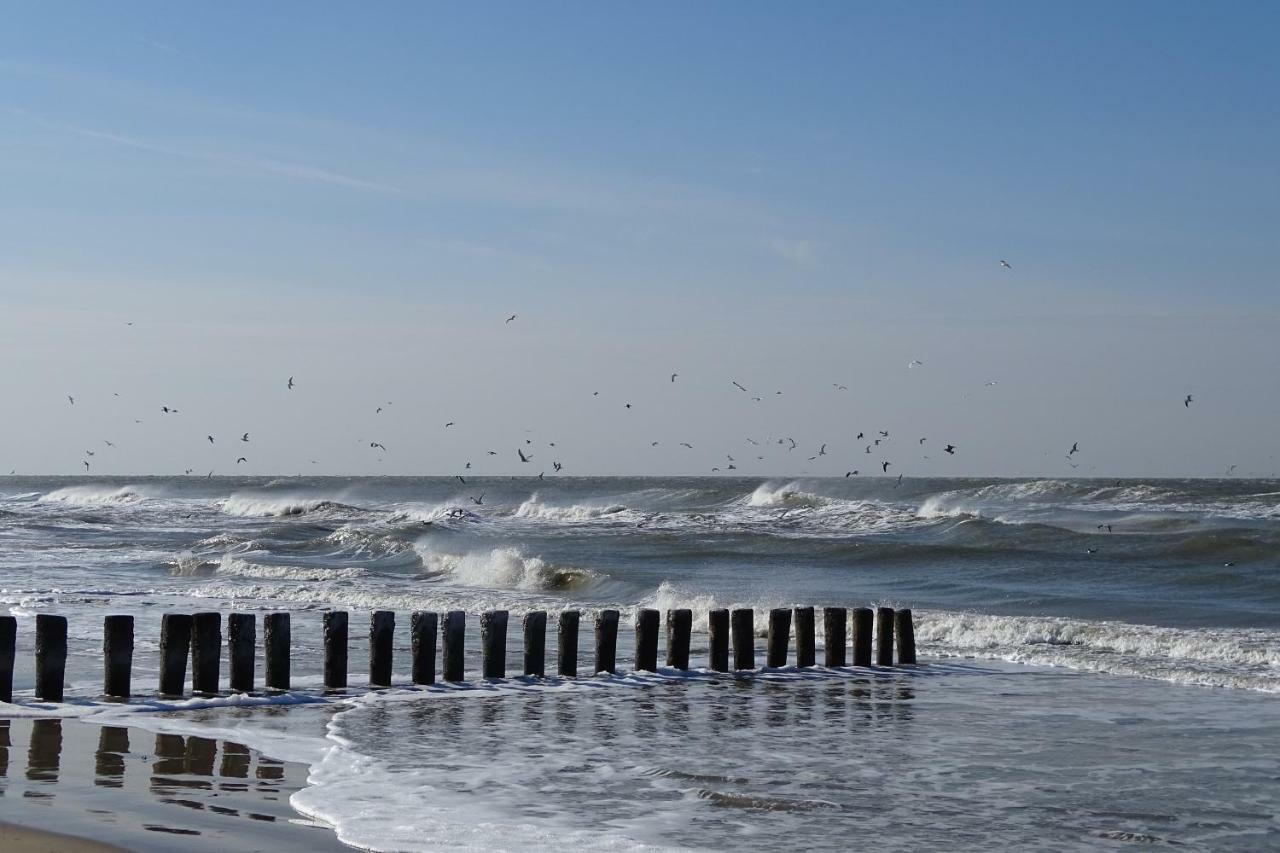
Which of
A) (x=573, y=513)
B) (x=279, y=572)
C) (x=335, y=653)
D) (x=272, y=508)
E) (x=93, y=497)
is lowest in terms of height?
(x=93, y=497)

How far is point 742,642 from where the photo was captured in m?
15.1

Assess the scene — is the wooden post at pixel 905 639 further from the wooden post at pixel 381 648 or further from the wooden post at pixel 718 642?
the wooden post at pixel 381 648

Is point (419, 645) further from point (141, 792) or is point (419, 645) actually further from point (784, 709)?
point (141, 792)

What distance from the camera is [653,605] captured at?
23594 mm

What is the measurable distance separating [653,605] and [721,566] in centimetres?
903

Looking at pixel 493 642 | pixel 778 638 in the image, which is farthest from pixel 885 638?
pixel 493 642

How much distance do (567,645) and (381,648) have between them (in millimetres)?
1884

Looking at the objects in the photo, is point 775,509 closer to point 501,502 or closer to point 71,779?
point 501,502

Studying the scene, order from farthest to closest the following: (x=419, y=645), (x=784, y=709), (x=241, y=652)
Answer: (x=419, y=645) < (x=241, y=652) < (x=784, y=709)

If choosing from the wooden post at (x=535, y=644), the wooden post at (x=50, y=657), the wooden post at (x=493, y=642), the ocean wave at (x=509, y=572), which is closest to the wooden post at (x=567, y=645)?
the wooden post at (x=535, y=644)

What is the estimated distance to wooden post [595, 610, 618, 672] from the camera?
14367 millimetres

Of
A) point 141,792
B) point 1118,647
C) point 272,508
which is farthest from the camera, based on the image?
point 272,508

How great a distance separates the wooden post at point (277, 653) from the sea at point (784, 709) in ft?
1.28

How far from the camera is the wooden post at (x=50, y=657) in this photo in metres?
11.8
